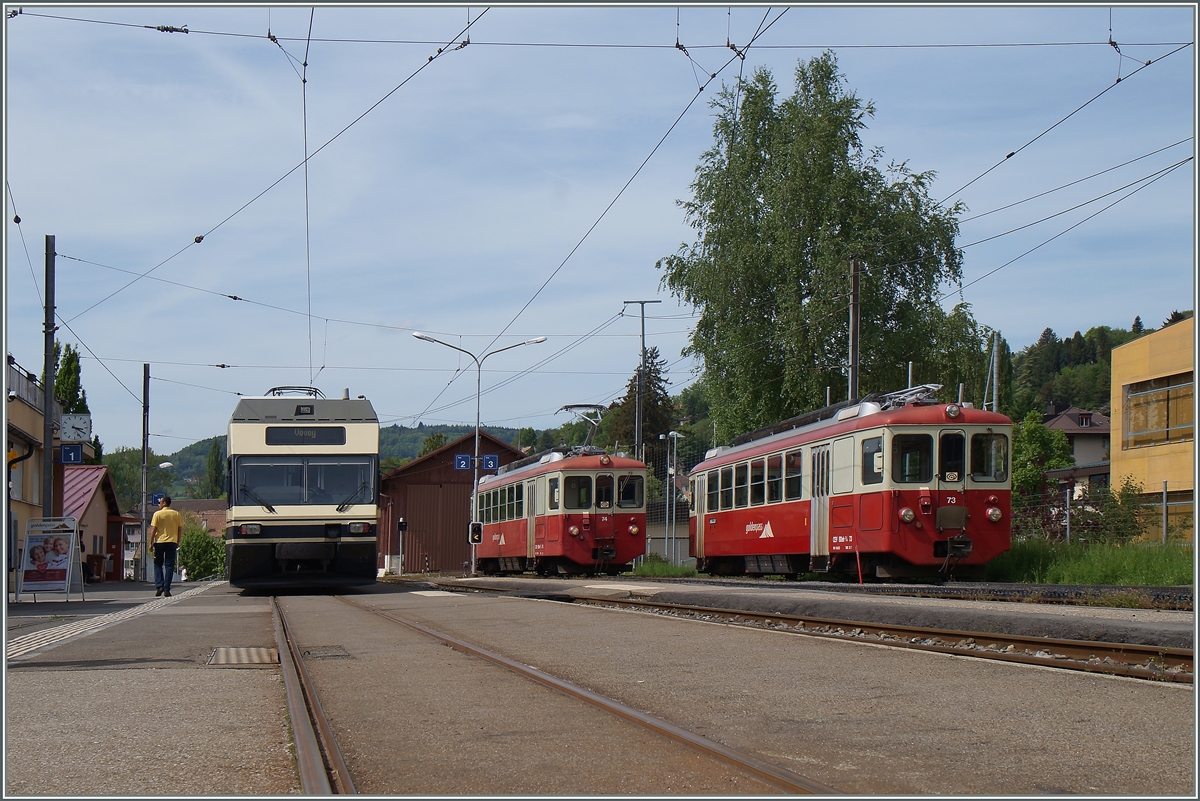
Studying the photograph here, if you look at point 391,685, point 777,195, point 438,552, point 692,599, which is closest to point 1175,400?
point 777,195

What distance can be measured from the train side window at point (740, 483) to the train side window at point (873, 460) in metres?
5.09

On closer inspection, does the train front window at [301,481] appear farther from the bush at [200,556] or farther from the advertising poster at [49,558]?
the bush at [200,556]

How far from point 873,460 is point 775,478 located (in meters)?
3.72

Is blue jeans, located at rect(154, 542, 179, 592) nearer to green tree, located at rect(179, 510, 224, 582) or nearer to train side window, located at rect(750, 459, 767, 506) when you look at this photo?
train side window, located at rect(750, 459, 767, 506)

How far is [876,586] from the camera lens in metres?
16.6

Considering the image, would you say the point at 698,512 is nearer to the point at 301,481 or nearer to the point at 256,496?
the point at 301,481

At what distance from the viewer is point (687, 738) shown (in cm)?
518

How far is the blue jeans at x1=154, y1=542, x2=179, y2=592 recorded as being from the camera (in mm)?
20633

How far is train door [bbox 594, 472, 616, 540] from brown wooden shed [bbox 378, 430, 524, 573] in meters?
30.8

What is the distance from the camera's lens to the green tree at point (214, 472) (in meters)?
155

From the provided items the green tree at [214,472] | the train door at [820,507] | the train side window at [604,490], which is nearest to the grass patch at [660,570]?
the train side window at [604,490]

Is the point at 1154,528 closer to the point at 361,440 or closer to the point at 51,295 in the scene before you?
the point at 361,440

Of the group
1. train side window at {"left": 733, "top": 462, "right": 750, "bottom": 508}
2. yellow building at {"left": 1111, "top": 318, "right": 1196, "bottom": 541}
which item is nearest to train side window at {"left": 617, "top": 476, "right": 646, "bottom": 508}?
train side window at {"left": 733, "top": 462, "right": 750, "bottom": 508}

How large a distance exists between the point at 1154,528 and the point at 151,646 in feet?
60.7
